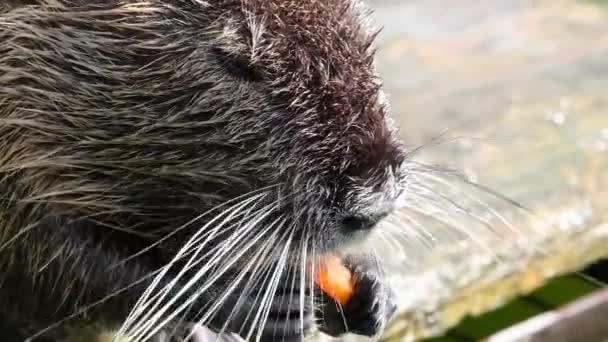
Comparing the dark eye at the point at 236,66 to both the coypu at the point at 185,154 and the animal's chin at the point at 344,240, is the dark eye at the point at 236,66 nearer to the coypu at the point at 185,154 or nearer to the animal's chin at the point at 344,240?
the coypu at the point at 185,154

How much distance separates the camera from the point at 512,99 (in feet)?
11.7

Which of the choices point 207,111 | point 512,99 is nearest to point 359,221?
point 207,111

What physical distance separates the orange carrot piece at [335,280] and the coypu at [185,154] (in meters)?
0.05

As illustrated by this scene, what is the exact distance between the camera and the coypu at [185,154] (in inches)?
67.7

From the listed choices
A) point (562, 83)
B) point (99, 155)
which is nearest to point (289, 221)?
point (99, 155)

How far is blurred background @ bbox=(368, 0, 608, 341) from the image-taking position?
2.90 m

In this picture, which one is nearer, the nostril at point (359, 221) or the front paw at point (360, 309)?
the nostril at point (359, 221)

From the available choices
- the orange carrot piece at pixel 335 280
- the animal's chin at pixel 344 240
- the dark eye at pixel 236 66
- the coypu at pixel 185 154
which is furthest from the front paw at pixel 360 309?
the dark eye at pixel 236 66

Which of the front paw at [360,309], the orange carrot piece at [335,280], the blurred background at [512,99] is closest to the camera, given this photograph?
the orange carrot piece at [335,280]

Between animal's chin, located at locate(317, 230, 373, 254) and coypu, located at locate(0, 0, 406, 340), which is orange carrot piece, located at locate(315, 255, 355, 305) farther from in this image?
animal's chin, located at locate(317, 230, 373, 254)

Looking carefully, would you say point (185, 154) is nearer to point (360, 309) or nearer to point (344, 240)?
point (344, 240)

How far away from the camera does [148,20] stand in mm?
1760

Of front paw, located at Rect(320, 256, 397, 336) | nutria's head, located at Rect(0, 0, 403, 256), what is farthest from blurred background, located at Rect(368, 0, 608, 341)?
nutria's head, located at Rect(0, 0, 403, 256)

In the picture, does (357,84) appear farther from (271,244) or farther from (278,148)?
(271,244)
